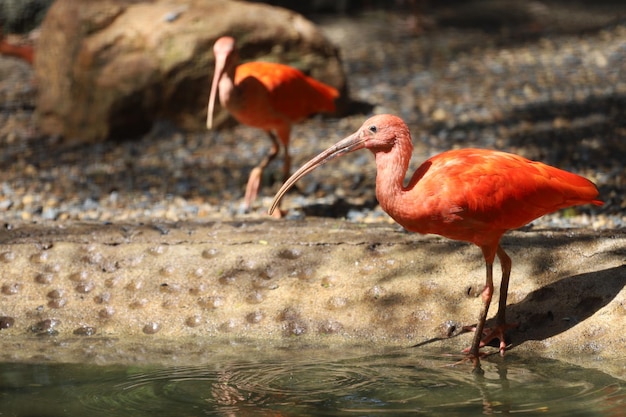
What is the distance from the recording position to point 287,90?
6.68m

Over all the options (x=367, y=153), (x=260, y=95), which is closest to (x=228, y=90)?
(x=260, y=95)

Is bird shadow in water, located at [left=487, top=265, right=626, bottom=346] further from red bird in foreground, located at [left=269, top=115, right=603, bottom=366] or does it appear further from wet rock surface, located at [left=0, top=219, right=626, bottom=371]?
red bird in foreground, located at [left=269, top=115, right=603, bottom=366]

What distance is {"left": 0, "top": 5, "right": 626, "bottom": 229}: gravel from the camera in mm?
7035

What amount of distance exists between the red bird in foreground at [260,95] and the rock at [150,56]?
73.7 inches

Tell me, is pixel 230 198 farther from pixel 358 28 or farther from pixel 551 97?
pixel 358 28

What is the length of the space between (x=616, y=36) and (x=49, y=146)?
662cm

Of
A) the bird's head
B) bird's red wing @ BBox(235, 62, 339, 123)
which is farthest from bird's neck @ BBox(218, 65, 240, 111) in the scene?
the bird's head

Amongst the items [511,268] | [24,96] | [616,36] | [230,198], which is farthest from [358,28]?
[511,268]

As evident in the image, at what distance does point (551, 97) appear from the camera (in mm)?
9234

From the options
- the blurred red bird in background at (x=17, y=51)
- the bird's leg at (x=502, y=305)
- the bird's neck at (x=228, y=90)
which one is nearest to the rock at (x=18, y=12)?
the blurred red bird in background at (x=17, y=51)

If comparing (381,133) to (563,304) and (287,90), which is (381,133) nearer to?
(563,304)

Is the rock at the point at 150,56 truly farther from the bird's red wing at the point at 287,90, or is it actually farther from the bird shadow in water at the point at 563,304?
the bird shadow in water at the point at 563,304

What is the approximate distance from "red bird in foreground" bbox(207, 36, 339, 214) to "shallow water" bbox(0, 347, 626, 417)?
2519 millimetres

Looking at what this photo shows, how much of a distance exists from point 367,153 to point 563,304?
391 centimetres
